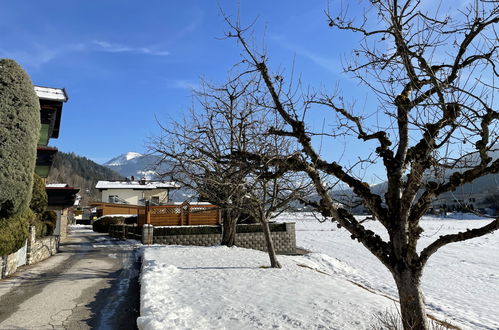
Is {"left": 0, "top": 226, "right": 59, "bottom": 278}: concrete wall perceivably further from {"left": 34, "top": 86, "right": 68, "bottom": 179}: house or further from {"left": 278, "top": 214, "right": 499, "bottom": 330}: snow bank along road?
{"left": 278, "top": 214, "right": 499, "bottom": 330}: snow bank along road

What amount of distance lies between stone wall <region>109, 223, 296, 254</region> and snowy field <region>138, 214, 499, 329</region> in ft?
9.75

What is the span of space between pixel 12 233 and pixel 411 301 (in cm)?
1190

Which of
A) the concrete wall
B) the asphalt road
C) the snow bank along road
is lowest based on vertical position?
the snow bank along road

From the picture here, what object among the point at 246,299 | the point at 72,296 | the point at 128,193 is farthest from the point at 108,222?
the point at 246,299

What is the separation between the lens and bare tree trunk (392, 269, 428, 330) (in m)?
4.71

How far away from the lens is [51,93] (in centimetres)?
2034

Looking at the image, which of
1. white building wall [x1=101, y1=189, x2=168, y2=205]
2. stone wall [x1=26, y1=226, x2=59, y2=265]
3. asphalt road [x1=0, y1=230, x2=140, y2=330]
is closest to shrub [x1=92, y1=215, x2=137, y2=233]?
stone wall [x1=26, y1=226, x2=59, y2=265]

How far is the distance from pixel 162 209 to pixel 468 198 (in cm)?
2016

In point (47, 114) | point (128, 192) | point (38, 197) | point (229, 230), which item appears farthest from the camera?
point (128, 192)

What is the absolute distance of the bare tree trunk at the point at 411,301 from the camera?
15.5 feet

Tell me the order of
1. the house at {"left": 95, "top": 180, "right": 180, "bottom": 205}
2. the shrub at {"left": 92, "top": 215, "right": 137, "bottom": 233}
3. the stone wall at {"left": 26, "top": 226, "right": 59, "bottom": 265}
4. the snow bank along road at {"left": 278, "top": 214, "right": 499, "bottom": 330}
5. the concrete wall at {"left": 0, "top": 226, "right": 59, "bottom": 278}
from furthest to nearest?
the house at {"left": 95, "top": 180, "right": 180, "bottom": 205} < the shrub at {"left": 92, "top": 215, "right": 137, "bottom": 233} < the stone wall at {"left": 26, "top": 226, "right": 59, "bottom": 265} < the snow bank along road at {"left": 278, "top": 214, "right": 499, "bottom": 330} < the concrete wall at {"left": 0, "top": 226, "right": 59, "bottom": 278}

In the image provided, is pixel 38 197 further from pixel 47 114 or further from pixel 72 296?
pixel 72 296

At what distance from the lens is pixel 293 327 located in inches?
250

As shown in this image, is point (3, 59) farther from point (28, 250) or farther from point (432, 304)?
point (432, 304)
